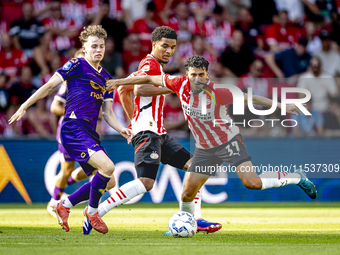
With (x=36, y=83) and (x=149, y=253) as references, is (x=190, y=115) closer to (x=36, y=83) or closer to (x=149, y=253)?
(x=149, y=253)

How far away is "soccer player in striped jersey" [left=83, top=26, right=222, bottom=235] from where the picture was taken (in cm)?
577

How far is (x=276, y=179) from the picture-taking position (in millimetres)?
6023

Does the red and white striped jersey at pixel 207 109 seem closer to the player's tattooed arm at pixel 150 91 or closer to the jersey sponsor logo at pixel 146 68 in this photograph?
the player's tattooed arm at pixel 150 91

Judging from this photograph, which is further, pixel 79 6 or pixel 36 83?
pixel 79 6

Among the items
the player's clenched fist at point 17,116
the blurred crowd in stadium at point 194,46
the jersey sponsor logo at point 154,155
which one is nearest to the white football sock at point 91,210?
the jersey sponsor logo at point 154,155

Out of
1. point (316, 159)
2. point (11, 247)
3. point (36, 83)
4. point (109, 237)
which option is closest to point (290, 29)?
point (316, 159)

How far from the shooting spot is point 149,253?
4.30 meters

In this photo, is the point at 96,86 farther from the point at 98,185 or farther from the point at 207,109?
the point at 207,109

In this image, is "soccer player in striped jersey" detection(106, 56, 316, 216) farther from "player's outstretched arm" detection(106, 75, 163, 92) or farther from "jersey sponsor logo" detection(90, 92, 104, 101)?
"jersey sponsor logo" detection(90, 92, 104, 101)

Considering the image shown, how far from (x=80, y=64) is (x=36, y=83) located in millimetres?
6136

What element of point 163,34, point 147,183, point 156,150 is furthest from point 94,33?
point 147,183

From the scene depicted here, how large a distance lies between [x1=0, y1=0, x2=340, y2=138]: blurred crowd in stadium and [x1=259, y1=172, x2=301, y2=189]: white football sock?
14.2 ft

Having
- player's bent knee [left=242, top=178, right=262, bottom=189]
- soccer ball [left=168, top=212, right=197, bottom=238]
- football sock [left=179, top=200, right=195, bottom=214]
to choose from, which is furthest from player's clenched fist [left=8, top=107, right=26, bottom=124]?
player's bent knee [left=242, top=178, right=262, bottom=189]

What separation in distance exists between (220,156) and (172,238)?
114 cm
